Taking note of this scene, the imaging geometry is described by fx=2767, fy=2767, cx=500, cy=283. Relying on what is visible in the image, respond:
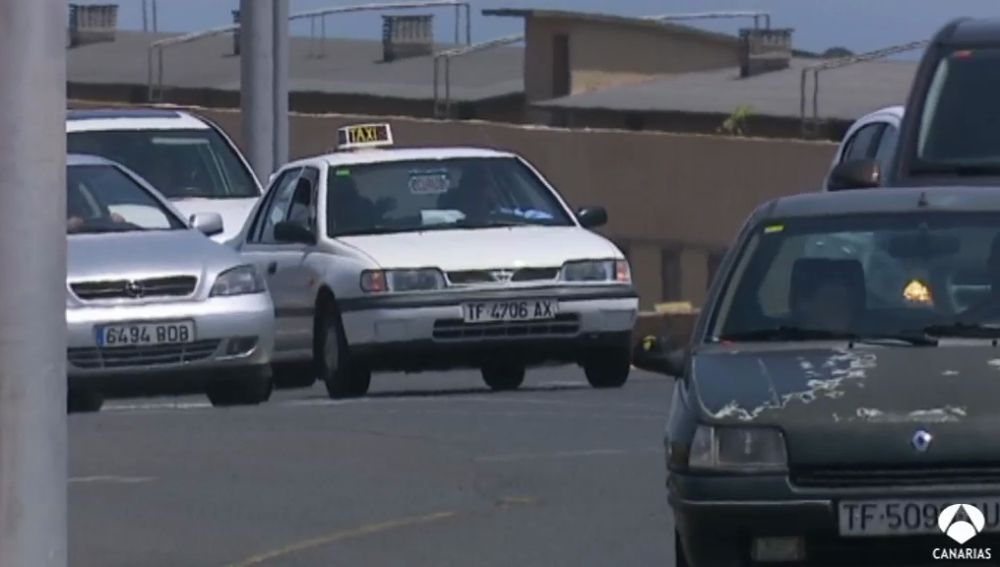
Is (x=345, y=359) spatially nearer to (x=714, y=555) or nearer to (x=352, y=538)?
(x=352, y=538)

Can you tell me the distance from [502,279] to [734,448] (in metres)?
7.69

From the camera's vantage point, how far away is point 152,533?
10.4m

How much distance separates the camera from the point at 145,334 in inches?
567

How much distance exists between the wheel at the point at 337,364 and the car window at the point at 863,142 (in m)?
2.99

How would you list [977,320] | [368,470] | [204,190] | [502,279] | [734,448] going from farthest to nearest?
[204,190] → [502,279] → [368,470] → [977,320] → [734,448]

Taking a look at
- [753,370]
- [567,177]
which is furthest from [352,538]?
[567,177]

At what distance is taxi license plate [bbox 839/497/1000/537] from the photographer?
742cm

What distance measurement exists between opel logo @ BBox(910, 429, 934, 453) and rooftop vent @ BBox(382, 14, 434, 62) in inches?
1820

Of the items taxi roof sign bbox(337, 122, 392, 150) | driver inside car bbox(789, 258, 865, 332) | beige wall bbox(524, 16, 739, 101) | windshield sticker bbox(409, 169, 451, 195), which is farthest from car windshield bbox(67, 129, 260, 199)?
beige wall bbox(524, 16, 739, 101)

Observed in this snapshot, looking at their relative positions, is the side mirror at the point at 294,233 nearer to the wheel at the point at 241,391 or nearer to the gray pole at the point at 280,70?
the wheel at the point at 241,391

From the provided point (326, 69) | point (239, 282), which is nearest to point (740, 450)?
point (239, 282)

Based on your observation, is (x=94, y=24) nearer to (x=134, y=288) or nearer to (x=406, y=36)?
(x=406, y=36)

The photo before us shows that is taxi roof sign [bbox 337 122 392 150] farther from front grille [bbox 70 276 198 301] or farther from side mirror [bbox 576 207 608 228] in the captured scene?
front grille [bbox 70 276 198 301]

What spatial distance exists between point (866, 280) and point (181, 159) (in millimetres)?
11866
